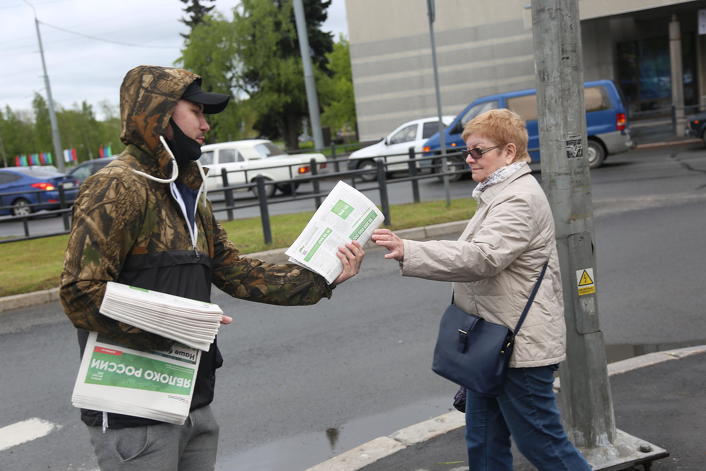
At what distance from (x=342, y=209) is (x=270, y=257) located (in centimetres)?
782

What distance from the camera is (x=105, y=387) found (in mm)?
2367

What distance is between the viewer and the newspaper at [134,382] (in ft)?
7.75

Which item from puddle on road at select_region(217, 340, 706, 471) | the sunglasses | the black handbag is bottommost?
puddle on road at select_region(217, 340, 706, 471)

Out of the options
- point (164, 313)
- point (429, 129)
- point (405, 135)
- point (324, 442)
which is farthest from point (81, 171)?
point (164, 313)

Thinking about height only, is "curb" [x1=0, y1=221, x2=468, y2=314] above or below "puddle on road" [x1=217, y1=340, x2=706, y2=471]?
above

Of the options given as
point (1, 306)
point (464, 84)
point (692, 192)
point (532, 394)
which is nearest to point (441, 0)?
point (464, 84)

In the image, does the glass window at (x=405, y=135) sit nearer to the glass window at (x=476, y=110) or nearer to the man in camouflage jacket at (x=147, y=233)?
the glass window at (x=476, y=110)

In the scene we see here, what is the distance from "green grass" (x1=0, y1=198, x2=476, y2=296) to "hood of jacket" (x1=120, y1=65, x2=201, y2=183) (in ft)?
25.2

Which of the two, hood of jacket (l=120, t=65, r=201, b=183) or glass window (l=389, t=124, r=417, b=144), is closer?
hood of jacket (l=120, t=65, r=201, b=183)

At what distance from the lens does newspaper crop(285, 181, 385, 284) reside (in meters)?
2.94

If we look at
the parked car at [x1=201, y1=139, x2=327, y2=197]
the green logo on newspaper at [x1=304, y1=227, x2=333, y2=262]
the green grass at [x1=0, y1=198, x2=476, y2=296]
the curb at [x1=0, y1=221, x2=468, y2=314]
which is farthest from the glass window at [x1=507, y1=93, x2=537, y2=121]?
the green logo on newspaper at [x1=304, y1=227, x2=333, y2=262]

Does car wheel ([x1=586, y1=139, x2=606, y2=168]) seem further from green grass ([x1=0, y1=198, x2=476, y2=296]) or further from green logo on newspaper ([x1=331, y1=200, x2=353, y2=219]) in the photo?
green logo on newspaper ([x1=331, y1=200, x2=353, y2=219])

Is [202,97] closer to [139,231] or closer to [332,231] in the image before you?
[139,231]

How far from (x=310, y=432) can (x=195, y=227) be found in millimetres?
2713
